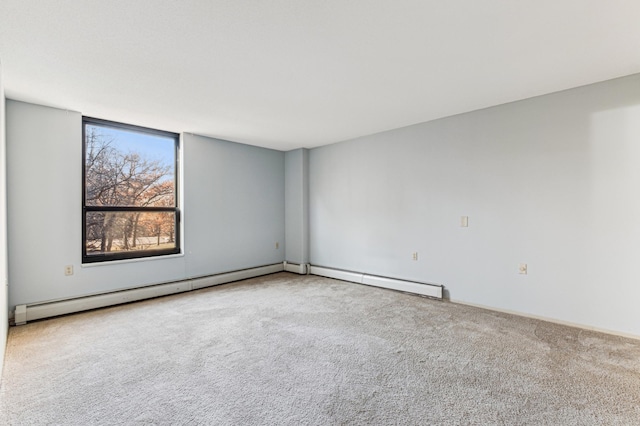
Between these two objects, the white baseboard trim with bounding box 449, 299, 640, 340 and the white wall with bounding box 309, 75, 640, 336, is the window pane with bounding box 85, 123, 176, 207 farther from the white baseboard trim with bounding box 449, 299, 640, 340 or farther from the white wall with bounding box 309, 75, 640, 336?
the white baseboard trim with bounding box 449, 299, 640, 340

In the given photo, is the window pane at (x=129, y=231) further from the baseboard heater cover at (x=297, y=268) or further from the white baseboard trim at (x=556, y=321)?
the white baseboard trim at (x=556, y=321)

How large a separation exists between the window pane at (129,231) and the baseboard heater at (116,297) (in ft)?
1.80

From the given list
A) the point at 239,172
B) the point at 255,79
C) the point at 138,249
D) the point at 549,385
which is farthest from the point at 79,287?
the point at 549,385

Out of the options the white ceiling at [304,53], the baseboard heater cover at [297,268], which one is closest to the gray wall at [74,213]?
the white ceiling at [304,53]

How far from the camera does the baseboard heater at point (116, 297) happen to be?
3.21 metres

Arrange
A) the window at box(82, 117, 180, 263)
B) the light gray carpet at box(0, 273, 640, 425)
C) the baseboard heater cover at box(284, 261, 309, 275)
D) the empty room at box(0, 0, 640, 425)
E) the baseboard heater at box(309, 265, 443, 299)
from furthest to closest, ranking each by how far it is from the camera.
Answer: the baseboard heater cover at box(284, 261, 309, 275) → the baseboard heater at box(309, 265, 443, 299) → the window at box(82, 117, 180, 263) → the empty room at box(0, 0, 640, 425) → the light gray carpet at box(0, 273, 640, 425)

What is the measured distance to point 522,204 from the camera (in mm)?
3330

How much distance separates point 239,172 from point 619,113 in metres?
4.73

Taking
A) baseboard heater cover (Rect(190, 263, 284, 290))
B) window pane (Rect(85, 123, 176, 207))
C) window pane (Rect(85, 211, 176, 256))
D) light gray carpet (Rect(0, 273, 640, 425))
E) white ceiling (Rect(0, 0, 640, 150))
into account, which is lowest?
light gray carpet (Rect(0, 273, 640, 425))

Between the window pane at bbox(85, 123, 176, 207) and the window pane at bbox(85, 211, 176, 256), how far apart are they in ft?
0.52

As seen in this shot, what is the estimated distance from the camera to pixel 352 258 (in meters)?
5.00

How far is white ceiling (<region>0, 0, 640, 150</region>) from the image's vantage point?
1814mm

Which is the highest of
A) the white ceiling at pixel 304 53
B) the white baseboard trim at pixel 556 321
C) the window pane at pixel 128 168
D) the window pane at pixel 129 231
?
the white ceiling at pixel 304 53

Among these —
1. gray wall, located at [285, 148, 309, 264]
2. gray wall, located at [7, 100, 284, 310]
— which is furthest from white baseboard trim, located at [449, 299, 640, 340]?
gray wall, located at [7, 100, 284, 310]
